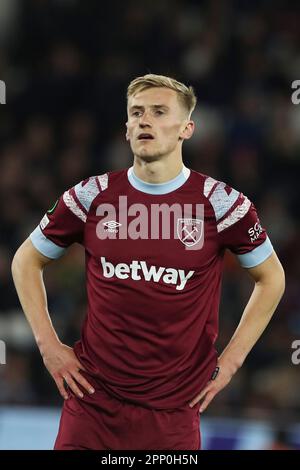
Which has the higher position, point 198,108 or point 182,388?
point 198,108

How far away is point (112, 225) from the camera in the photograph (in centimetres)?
439

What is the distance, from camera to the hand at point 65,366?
4402 millimetres

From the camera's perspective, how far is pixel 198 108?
10023mm

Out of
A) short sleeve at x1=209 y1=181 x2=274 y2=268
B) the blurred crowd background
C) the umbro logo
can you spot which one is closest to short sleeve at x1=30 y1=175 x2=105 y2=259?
the umbro logo

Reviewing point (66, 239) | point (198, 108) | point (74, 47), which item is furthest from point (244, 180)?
point (66, 239)

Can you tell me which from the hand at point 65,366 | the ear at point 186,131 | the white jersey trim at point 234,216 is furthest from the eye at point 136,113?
the hand at point 65,366

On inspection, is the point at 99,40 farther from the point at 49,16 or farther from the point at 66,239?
the point at 66,239

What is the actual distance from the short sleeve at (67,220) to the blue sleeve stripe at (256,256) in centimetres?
69

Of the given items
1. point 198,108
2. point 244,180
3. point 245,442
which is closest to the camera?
point 245,442

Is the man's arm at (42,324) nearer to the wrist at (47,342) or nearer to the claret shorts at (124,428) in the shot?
the wrist at (47,342)

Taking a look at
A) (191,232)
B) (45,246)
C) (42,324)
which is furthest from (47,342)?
(191,232)

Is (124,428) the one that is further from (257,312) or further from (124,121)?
(124,121)

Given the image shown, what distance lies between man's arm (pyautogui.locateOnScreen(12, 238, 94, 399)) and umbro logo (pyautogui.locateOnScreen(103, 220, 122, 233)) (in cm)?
34

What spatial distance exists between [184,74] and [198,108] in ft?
1.82
